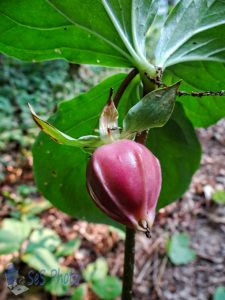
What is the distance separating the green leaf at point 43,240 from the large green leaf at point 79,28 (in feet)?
3.70

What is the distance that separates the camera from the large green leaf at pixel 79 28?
53cm

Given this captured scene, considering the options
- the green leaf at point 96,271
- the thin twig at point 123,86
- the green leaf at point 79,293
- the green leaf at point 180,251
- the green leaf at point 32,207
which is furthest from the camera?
the green leaf at point 32,207

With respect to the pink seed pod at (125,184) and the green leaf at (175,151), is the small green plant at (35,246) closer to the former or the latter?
the green leaf at (175,151)

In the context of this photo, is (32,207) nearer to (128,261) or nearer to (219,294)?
(219,294)

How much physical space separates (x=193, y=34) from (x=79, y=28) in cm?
17

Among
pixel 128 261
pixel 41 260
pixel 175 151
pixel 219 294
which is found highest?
pixel 175 151

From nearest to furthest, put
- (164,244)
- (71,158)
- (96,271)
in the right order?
1. (71,158)
2. (96,271)
3. (164,244)

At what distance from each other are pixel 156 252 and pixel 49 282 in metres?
Answer: 0.58

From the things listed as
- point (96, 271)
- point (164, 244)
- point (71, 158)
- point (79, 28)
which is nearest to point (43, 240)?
point (96, 271)

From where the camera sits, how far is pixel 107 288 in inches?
57.6

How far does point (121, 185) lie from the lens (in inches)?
15.8

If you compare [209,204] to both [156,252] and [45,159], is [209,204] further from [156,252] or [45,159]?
[45,159]

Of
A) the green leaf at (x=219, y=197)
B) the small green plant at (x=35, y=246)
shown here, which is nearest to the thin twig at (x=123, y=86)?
the small green plant at (x=35, y=246)

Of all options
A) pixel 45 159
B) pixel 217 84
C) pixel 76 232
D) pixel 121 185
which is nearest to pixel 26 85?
pixel 76 232
